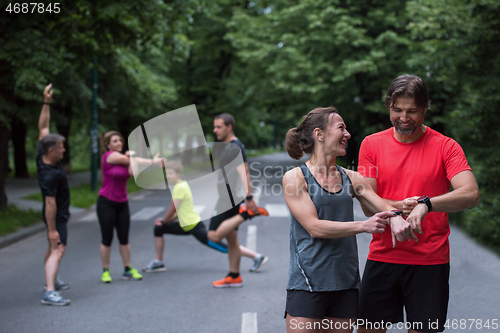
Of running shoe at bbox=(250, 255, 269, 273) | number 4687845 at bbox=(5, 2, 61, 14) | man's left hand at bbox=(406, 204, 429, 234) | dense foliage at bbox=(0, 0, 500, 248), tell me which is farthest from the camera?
number 4687845 at bbox=(5, 2, 61, 14)

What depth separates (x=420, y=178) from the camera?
2670 millimetres

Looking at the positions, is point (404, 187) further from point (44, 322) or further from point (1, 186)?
point (1, 186)

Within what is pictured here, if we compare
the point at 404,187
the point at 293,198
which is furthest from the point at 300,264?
the point at 404,187

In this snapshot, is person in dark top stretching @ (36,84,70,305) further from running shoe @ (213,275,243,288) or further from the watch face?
the watch face

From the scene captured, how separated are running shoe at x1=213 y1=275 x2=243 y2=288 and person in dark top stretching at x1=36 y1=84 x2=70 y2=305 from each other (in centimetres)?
171

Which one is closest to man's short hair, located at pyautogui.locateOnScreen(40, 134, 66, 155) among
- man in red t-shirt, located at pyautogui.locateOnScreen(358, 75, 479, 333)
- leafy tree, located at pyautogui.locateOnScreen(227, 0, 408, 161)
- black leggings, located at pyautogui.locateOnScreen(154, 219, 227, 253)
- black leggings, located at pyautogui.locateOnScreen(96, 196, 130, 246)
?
black leggings, located at pyautogui.locateOnScreen(96, 196, 130, 246)

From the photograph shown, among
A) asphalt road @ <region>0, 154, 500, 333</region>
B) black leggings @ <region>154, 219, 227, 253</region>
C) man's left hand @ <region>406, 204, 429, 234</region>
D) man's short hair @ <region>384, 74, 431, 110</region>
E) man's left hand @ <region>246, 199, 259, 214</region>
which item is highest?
man's short hair @ <region>384, 74, 431, 110</region>

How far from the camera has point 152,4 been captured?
35.1 feet

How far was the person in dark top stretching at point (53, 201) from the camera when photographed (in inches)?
208

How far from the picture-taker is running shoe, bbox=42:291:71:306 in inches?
204

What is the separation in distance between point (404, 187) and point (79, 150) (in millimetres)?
44395

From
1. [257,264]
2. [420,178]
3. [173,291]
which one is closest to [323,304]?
[420,178]
